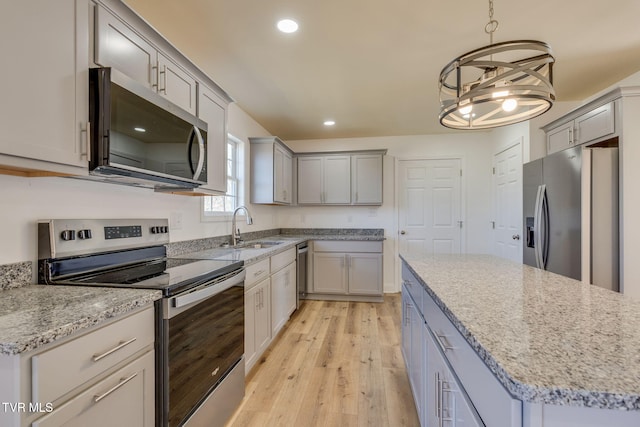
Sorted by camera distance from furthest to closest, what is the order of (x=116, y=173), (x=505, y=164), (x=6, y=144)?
1. (x=505, y=164)
2. (x=116, y=173)
3. (x=6, y=144)

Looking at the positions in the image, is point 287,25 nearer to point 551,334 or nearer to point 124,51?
point 124,51

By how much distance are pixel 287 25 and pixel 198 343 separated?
6.43 ft

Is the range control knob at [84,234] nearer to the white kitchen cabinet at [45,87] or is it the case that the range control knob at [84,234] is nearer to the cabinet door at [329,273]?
the white kitchen cabinet at [45,87]

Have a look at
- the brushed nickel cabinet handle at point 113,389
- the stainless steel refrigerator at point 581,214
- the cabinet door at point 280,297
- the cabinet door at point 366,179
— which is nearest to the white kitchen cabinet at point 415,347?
the cabinet door at point 280,297

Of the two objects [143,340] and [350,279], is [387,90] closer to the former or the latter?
[350,279]

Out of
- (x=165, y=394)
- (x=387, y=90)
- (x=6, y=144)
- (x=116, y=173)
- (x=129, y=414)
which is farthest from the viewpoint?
(x=387, y=90)

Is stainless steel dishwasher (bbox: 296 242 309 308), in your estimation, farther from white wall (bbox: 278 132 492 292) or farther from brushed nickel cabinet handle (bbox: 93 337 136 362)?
brushed nickel cabinet handle (bbox: 93 337 136 362)

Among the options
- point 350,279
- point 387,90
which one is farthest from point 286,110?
point 350,279

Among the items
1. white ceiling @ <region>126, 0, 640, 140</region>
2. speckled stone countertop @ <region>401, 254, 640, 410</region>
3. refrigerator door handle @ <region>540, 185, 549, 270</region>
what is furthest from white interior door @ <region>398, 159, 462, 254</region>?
speckled stone countertop @ <region>401, 254, 640, 410</region>

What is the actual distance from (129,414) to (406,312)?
1706 mm

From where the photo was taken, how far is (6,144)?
3.14 ft

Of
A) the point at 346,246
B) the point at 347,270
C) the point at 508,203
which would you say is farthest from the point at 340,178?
the point at 508,203

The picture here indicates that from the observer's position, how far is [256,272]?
2.37 meters

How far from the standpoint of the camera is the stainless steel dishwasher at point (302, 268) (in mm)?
3883
